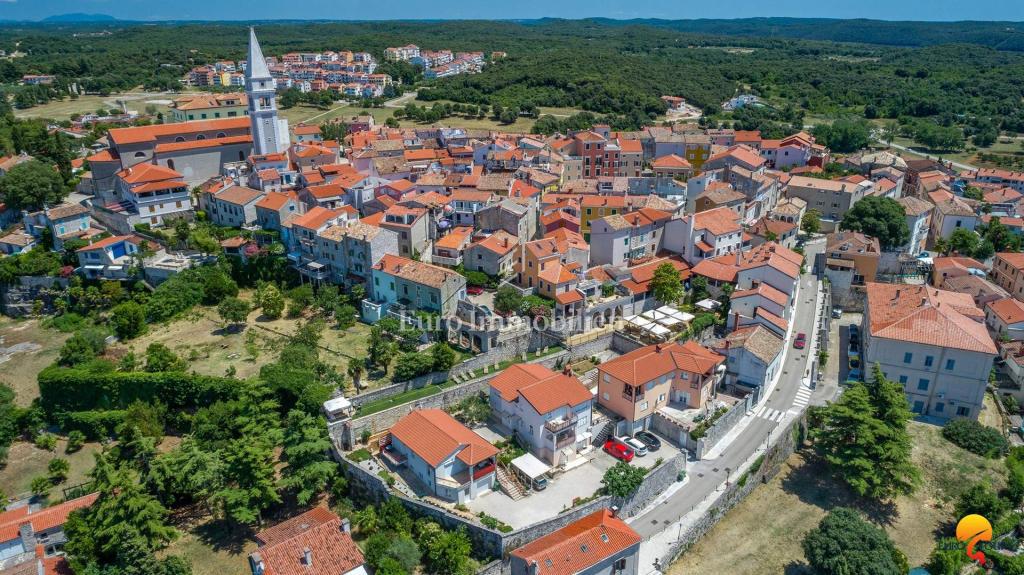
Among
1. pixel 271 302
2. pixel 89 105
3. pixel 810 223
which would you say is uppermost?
pixel 89 105

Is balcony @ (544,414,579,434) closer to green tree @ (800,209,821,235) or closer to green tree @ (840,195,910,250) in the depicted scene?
green tree @ (800,209,821,235)

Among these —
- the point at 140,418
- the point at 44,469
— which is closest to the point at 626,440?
the point at 140,418

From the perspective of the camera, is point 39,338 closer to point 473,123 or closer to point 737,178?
point 737,178

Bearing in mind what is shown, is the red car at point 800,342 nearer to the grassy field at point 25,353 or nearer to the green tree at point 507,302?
the green tree at point 507,302

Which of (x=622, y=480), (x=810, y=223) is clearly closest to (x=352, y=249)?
(x=622, y=480)

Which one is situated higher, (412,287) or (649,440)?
(412,287)

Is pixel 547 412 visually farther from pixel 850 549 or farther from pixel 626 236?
pixel 626 236

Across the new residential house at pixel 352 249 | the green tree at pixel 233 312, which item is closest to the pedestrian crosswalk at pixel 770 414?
the new residential house at pixel 352 249
